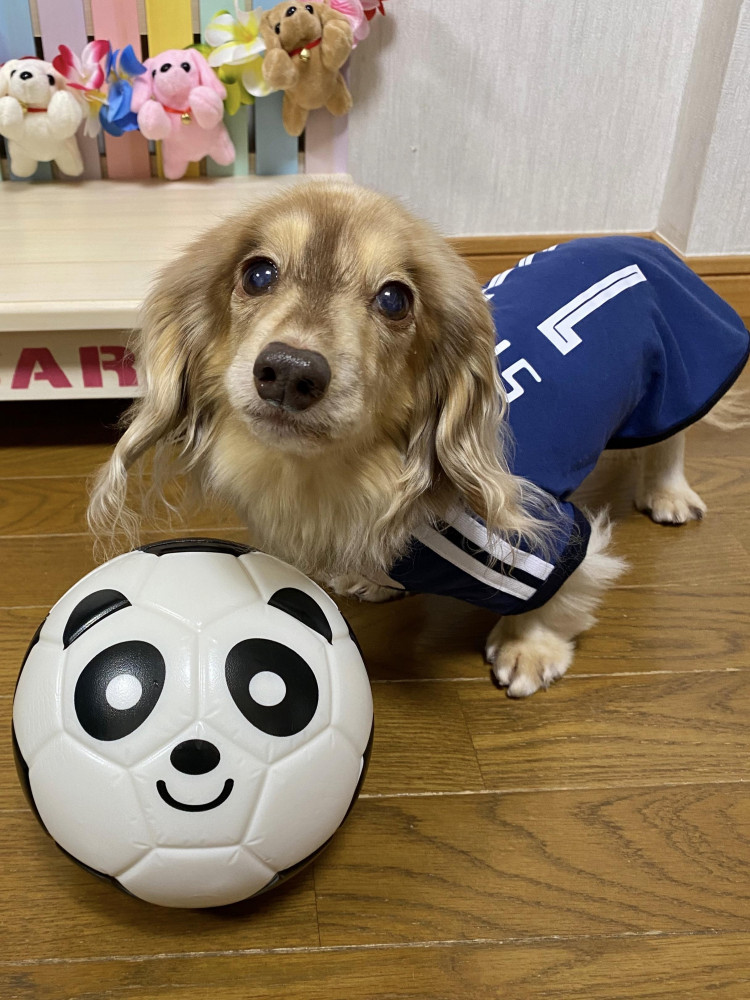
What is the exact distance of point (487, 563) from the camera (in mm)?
1224

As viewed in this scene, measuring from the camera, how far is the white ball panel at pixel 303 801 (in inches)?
37.1

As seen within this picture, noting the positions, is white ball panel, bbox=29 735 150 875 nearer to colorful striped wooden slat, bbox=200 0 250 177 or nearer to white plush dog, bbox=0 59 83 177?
white plush dog, bbox=0 59 83 177

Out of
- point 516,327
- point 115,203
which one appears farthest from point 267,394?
point 115,203

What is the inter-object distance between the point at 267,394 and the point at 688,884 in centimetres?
81

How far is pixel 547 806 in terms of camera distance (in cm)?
123

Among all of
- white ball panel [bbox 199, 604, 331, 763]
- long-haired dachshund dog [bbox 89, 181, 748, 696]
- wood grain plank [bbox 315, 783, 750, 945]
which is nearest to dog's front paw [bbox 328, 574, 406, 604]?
long-haired dachshund dog [bbox 89, 181, 748, 696]

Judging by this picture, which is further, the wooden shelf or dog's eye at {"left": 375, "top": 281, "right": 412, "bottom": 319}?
the wooden shelf

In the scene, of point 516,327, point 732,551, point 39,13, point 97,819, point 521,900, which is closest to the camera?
point 97,819

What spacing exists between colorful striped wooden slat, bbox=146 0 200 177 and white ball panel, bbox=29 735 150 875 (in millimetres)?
1884

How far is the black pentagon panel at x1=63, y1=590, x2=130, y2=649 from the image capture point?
1.00m

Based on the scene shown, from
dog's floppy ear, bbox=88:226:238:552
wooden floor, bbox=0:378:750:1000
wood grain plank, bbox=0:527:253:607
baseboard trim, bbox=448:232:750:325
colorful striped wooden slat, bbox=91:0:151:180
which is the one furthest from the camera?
baseboard trim, bbox=448:232:750:325

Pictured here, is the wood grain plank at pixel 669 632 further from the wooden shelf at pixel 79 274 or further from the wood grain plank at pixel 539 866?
the wooden shelf at pixel 79 274

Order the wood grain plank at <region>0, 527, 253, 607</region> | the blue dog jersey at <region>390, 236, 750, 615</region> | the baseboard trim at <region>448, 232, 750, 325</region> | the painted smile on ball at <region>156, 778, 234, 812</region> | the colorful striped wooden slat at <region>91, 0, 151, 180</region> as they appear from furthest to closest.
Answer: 1. the baseboard trim at <region>448, 232, 750, 325</region>
2. the colorful striped wooden slat at <region>91, 0, 151, 180</region>
3. the wood grain plank at <region>0, 527, 253, 607</region>
4. the blue dog jersey at <region>390, 236, 750, 615</region>
5. the painted smile on ball at <region>156, 778, 234, 812</region>

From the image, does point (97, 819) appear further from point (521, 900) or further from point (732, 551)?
point (732, 551)
